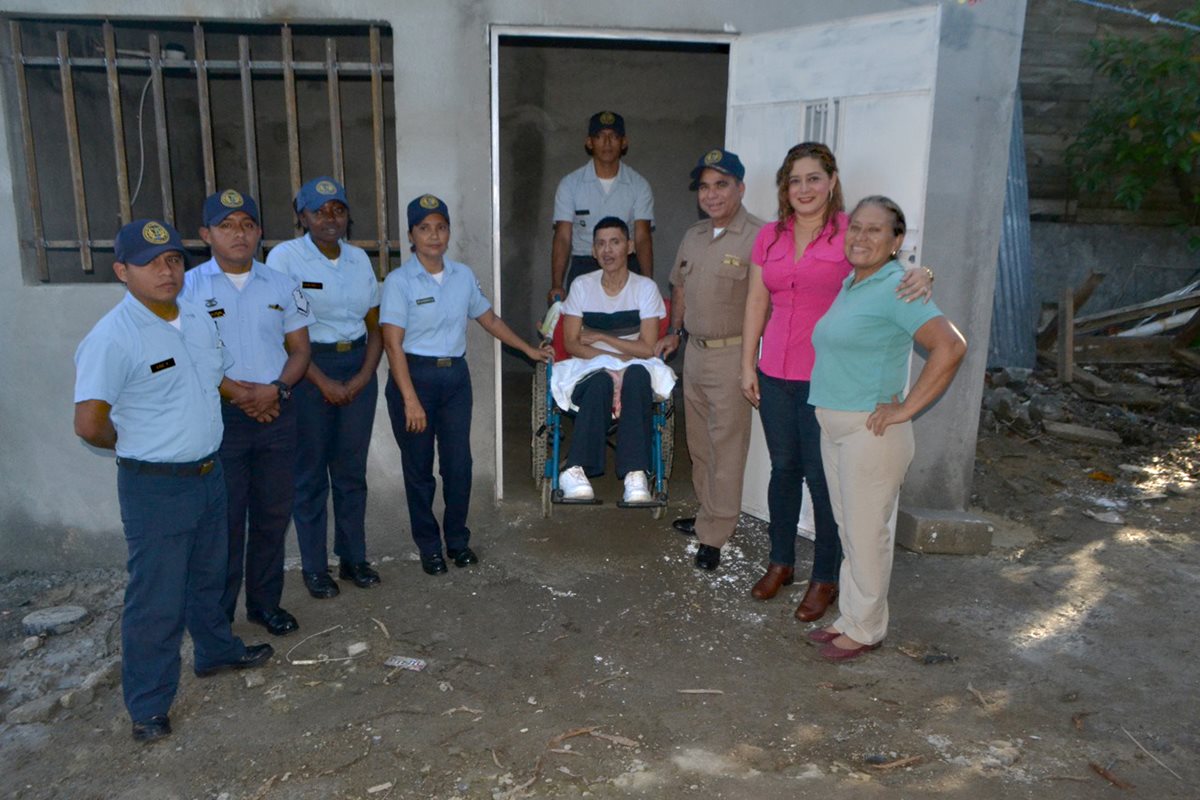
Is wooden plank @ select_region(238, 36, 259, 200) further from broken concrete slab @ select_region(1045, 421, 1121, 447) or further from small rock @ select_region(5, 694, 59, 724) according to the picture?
broken concrete slab @ select_region(1045, 421, 1121, 447)

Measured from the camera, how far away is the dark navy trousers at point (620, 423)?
441 cm

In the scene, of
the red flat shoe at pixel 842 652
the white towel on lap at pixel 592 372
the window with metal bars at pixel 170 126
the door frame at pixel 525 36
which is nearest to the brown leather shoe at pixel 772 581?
the red flat shoe at pixel 842 652

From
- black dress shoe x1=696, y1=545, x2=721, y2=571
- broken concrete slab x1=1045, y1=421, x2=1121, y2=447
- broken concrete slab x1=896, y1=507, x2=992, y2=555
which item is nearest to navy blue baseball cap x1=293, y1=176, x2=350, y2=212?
black dress shoe x1=696, y1=545, x2=721, y2=571

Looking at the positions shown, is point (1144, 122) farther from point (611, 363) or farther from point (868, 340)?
point (868, 340)

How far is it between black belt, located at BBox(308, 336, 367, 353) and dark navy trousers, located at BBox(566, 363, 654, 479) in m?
1.14

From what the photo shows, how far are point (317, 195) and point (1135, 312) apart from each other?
7930mm

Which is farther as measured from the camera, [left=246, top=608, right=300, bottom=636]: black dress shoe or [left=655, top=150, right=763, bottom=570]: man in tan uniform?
[left=655, top=150, right=763, bottom=570]: man in tan uniform

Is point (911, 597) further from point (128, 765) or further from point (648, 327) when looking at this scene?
point (128, 765)

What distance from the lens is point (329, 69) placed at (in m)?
4.44

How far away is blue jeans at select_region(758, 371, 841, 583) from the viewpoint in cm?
382

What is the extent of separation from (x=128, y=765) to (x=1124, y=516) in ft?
17.3

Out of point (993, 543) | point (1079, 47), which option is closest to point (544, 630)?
point (993, 543)

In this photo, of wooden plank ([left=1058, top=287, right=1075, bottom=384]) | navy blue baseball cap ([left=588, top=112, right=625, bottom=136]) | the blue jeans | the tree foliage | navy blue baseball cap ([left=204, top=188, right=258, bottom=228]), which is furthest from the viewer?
wooden plank ([left=1058, top=287, right=1075, bottom=384])

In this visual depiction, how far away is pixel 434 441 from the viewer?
438 cm
